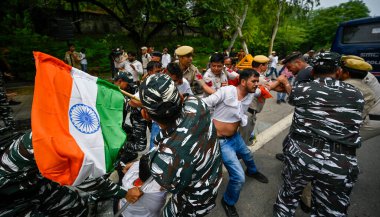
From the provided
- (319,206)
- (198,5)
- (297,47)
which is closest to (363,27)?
(319,206)

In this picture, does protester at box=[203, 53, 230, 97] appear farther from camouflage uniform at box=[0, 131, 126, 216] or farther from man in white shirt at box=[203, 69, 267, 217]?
camouflage uniform at box=[0, 131, 126, 216]

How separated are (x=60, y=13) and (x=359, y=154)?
65.8 ft

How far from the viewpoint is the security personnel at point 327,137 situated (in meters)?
1.96

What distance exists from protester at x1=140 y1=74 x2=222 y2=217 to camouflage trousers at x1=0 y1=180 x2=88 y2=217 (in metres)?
1.28

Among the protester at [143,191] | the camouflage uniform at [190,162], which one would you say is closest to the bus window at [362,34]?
the camouflage uniform at [190,162]

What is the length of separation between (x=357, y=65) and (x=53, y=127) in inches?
131

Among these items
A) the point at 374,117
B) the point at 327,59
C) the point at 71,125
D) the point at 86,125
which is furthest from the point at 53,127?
the point at 374,117

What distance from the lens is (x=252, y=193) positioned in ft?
10.3

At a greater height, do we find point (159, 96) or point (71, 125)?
point (159, 96)

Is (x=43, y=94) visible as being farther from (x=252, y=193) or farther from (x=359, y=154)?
(x=359, y=154)

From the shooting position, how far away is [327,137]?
1.98 meters

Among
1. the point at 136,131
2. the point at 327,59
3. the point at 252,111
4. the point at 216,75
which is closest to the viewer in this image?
the point at 327,59

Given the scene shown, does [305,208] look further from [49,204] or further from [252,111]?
[49,204]

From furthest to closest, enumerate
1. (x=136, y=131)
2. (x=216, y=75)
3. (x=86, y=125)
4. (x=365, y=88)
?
1. (x=216, y=75)
2. (x=136, y=131)
3. (x=365, y=88)
4. (x=86, y=125)
